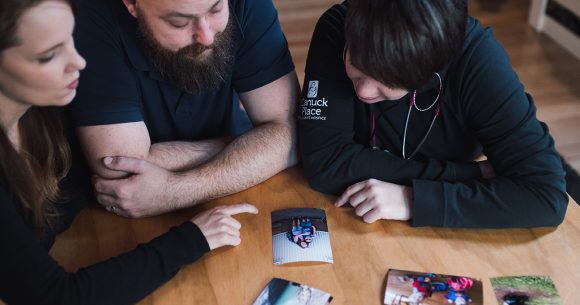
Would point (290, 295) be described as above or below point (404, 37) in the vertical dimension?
below

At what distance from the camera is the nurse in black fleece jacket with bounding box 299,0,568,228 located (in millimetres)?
1249

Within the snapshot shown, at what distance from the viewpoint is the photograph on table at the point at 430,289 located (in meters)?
1.19

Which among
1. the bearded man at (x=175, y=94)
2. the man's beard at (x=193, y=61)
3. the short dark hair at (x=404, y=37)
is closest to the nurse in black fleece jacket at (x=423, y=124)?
the short dark hair at (x=404, y=37)

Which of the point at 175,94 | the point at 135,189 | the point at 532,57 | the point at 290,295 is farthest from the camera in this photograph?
the point at 532,57

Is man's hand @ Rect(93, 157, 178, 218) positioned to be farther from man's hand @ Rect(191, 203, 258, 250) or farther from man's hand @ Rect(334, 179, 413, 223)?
man's hand @ Rect(334, 179, 413, 223)

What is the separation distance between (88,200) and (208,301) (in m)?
0.47

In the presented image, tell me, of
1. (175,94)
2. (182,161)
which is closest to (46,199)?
(182,161)

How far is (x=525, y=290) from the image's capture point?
121 cm

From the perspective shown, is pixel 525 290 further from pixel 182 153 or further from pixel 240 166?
pixel 182 153

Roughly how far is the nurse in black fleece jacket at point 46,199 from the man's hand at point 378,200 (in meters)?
0.25

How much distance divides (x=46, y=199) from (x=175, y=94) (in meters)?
0.49

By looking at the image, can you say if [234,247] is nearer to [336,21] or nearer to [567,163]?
[336,21]

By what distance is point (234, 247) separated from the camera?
4.38 feet

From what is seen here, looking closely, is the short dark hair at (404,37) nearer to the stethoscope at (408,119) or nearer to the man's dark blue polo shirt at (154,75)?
the stethoscope at (408,119)
